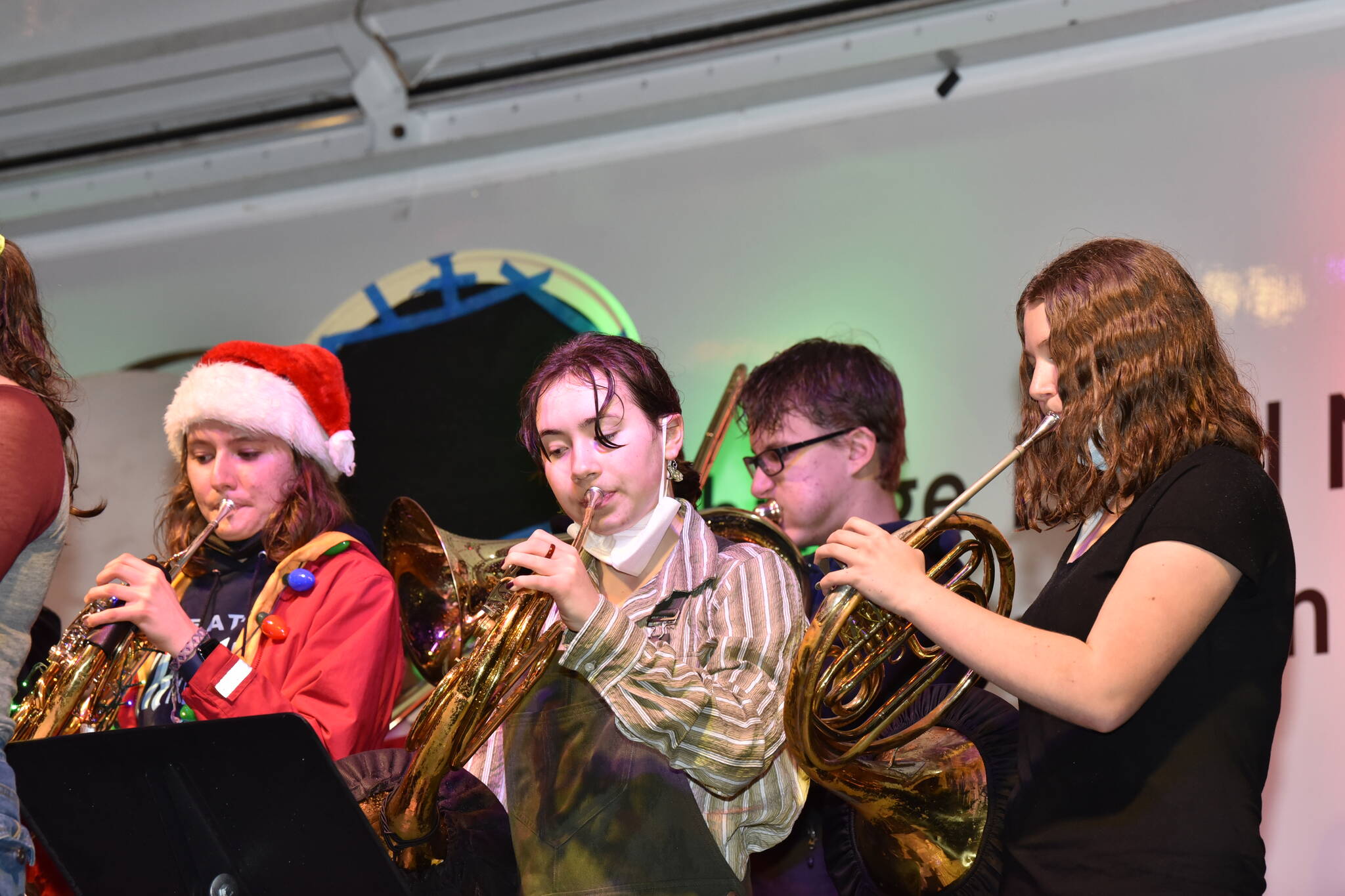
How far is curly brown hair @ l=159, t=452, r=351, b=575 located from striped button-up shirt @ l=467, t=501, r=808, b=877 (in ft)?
3.10

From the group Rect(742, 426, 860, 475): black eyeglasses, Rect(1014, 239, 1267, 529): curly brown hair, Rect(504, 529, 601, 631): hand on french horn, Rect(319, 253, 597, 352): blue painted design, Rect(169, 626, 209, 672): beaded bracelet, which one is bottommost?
Rect(169, 626, 209, 672): beaded bracelet

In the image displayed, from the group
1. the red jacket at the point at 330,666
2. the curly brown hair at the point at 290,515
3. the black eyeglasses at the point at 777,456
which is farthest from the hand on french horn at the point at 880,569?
the curly brown hair at the point at 290,515

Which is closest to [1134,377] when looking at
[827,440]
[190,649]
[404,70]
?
[827,440]

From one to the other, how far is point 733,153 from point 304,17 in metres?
1.45

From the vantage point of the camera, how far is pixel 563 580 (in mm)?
2141

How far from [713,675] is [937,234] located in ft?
7.05

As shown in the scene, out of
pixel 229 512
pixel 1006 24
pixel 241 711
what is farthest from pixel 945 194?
pixel 241 711

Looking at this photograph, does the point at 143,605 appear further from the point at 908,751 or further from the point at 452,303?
the point at 452,303

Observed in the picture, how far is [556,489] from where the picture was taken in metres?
2.53

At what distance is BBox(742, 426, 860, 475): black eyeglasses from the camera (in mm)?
3625

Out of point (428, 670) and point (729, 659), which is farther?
point (428, 670)

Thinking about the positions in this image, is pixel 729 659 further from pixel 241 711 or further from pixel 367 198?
pixel 367 198

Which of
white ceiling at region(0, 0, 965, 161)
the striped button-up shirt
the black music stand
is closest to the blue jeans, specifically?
the black music stand

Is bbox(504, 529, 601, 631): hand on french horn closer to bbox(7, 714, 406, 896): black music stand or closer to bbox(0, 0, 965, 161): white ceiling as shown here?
bbox(7, 714, 406, 896): black music stand
